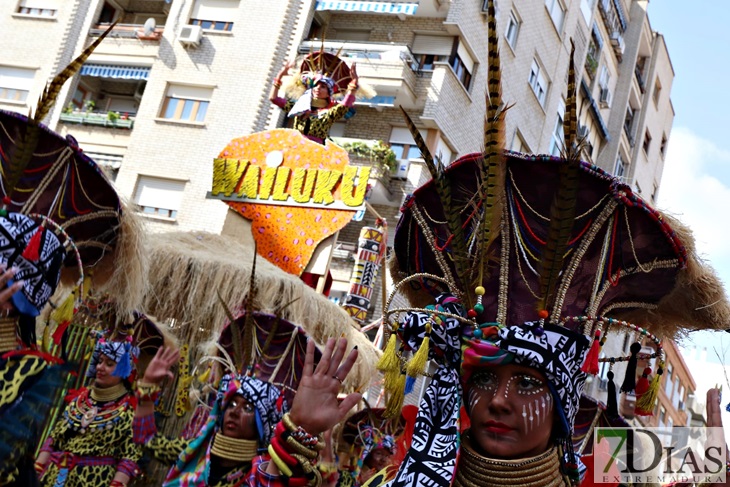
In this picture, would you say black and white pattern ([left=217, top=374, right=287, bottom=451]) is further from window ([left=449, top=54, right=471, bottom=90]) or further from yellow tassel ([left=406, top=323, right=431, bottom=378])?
window ([left=449, top=54, right=471, bottom=90])

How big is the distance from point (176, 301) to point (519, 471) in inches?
346

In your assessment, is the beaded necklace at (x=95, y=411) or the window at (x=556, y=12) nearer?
the beaded necklace at (x=95, y=411)

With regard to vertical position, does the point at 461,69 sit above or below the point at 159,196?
above

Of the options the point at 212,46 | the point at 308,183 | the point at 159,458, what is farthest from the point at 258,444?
the point at 212,46

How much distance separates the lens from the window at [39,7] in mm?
26531

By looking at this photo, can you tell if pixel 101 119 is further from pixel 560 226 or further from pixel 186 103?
pixel 560 226

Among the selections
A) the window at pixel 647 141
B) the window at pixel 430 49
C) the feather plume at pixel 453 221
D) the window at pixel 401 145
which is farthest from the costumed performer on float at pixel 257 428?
the window at pixel 647 141

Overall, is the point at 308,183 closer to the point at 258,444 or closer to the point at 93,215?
the point at 258,444

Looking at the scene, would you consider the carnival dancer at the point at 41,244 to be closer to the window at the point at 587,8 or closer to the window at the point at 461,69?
the window at the point at 461,69

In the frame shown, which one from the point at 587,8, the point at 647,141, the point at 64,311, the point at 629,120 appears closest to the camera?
the point at 64,311

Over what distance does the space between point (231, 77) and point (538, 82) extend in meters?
9.49

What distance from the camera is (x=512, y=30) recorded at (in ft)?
86.0

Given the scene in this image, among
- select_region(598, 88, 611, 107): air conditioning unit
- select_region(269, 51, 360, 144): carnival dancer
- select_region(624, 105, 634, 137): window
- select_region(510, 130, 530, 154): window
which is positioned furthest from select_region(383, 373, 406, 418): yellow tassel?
select_region(624, 105, 634, 137): window

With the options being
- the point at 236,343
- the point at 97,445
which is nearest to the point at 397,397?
the point at 236,343
